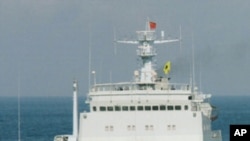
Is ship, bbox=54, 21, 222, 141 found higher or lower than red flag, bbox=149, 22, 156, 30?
lower

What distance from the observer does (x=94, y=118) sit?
47156mm

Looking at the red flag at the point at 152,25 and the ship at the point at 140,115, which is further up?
the red flag at the point at 152,25

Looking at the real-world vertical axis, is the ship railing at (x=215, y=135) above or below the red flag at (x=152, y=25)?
below

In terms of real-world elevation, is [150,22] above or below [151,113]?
above

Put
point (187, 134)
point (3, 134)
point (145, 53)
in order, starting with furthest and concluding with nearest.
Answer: point (3, 134) < point (145, 53) < point (187, 134)

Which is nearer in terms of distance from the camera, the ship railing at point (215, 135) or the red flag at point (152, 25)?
the red flag at point (152, 25)

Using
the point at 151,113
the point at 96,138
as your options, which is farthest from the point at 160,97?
the point at 96,138

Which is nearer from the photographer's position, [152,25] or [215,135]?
[152,25]

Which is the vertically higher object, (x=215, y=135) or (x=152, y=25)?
(x=152, y=25)

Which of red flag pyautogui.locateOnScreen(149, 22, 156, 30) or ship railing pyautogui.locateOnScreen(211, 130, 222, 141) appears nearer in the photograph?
red flag pyautogui.locateOnScreen(149, 22, 156, 30)

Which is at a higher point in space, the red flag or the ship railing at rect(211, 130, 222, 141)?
the red flag

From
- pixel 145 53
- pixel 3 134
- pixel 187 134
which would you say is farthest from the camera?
pixel 3 134

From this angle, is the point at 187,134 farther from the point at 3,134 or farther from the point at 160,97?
the point at 3,134

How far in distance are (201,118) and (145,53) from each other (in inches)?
201
